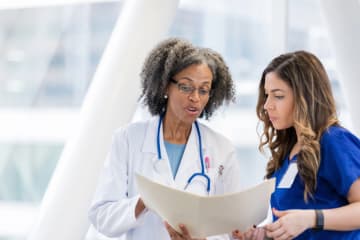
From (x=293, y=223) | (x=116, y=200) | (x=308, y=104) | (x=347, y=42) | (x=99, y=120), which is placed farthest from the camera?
(x=347, y=42)

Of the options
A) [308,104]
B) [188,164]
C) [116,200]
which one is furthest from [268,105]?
[116,200]

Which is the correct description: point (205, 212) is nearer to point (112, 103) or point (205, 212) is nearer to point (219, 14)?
point (112, 103)

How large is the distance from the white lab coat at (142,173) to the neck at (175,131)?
1.0 inches

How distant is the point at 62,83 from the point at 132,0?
122cm

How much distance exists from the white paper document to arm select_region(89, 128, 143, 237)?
0.62ft

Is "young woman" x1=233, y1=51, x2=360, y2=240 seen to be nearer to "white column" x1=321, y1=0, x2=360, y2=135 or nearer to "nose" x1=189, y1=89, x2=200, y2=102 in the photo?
"nose" x1=189, y1=89, x2=200, y2=102

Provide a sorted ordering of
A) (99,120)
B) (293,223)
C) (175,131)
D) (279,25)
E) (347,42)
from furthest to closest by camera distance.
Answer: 1. (279,25)
2. (347,42)
3. (99,120)
4. (175,131)
5. (293,223)

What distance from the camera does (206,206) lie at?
1.63 m

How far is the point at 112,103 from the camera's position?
8.64 feet

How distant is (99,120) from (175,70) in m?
0.70

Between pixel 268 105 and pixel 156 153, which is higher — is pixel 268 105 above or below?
above

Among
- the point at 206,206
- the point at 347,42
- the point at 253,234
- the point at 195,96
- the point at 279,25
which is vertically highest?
the point at 279,25

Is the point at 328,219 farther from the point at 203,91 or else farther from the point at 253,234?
the point at 203,91

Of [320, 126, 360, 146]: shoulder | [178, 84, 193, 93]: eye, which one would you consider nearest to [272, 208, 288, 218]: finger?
[320, 126, 360, 146]: shoulder
